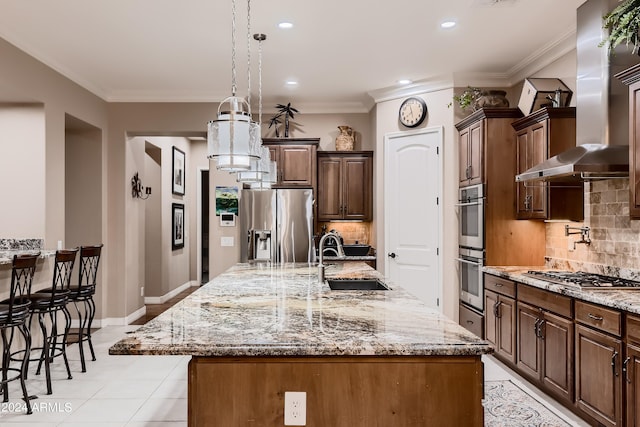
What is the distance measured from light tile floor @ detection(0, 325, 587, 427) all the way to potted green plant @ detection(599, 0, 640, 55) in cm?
243

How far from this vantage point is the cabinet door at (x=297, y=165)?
615 centimetres

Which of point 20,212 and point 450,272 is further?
point 450,272

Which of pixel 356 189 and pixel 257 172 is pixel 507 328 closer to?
pixel 257 172

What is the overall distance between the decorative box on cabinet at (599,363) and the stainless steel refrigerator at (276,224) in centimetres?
346

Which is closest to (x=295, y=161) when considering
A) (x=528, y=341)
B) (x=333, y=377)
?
(x=528, y=341)

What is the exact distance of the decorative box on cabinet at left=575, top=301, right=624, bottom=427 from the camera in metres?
2.64

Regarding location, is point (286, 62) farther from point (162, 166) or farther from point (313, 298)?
point (162, 166)

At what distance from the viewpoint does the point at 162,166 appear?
7.75 meters

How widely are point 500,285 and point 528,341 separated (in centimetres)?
58

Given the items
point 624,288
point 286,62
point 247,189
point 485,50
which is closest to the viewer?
point 624,288

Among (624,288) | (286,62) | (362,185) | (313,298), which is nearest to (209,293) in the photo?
(313,298)

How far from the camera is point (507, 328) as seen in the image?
405cm

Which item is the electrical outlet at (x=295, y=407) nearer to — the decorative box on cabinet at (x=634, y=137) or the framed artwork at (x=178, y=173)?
the decorative box on cabinet at (x=634, y=137)

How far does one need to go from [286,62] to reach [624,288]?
11.6 feet
